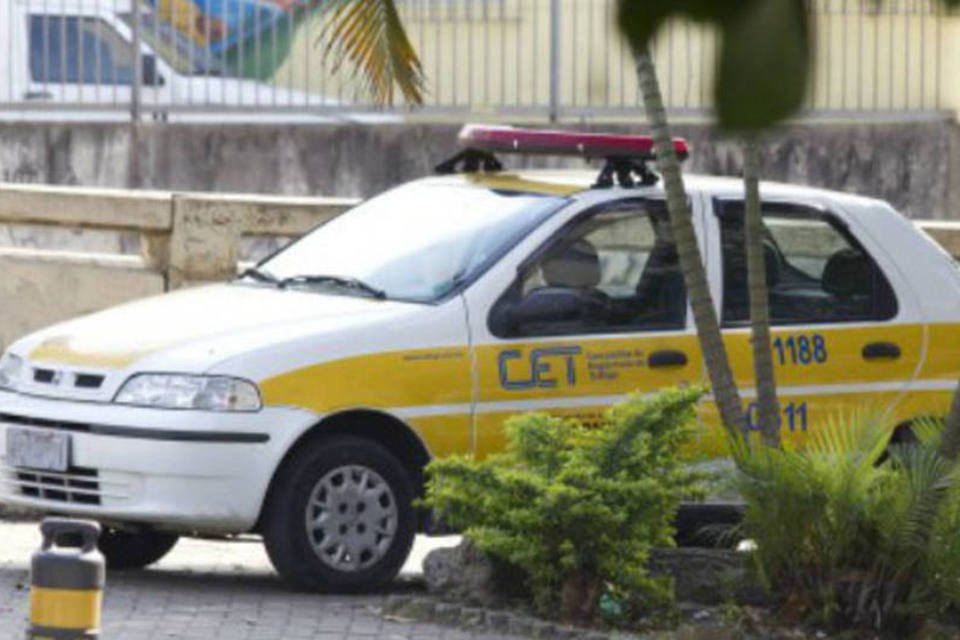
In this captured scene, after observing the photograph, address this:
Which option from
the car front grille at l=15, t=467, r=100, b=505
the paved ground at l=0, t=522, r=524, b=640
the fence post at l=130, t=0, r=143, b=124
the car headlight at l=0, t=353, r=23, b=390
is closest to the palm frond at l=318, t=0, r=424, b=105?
the car headlight at l=0, t=353, r=23, b=390

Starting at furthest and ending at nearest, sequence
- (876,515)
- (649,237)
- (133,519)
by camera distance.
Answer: (649,237) → (133,519) → (876,515)

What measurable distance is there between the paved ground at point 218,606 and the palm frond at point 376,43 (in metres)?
1.84

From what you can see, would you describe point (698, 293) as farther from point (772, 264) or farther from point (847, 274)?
point (847, 274)

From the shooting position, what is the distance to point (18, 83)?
16.5 metres

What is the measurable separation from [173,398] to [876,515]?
2.44m

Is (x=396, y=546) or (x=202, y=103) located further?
(x=202, y=103)

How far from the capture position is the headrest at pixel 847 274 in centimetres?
933

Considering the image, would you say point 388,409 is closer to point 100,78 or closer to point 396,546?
point 396,546

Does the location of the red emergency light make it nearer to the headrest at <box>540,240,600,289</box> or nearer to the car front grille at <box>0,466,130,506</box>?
the headrest at <box>540,240,600,289</box>

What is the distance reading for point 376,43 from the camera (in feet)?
27.8

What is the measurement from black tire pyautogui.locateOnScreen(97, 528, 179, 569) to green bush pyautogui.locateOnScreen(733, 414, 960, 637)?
2.67 metres

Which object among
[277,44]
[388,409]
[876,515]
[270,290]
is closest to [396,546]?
[388,409]

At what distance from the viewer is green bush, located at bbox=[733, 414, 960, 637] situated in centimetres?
726

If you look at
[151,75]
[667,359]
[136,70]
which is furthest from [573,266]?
[151,75]
